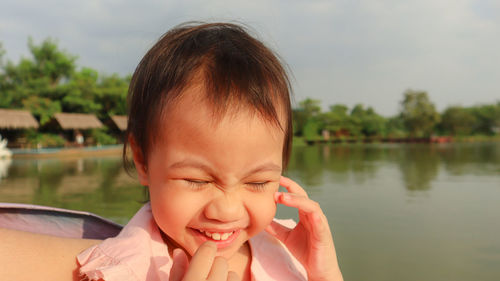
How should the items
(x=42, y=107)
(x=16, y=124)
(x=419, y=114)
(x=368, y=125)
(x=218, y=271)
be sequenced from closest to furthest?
(x=218, y=271)
(x=16, y=124)
(x=42, y=107)
(x=419, y=114)
(x=368, y=125)

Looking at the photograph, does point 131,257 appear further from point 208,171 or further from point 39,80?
point 39,80

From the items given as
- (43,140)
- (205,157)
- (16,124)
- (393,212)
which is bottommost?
(393,212)

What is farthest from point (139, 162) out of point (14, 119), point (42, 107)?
point (42, 107)

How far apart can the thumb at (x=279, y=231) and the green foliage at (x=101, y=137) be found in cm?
1847

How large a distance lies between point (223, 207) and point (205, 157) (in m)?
0.11

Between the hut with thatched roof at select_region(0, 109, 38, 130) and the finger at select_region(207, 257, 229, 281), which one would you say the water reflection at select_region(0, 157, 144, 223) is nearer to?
the finger at select_region(207, 257, 229, 281)

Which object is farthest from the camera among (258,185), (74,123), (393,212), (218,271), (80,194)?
(74,123)

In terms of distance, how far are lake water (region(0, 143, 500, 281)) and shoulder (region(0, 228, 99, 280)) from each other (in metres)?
0.47

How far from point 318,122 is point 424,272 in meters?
29.0

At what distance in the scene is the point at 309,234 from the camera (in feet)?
3.07

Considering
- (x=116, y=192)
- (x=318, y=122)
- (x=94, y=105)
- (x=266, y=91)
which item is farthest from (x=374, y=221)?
(x=318, y=122)

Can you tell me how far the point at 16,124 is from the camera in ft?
44.7

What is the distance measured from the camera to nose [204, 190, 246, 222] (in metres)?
0.76

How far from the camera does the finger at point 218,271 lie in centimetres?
58
